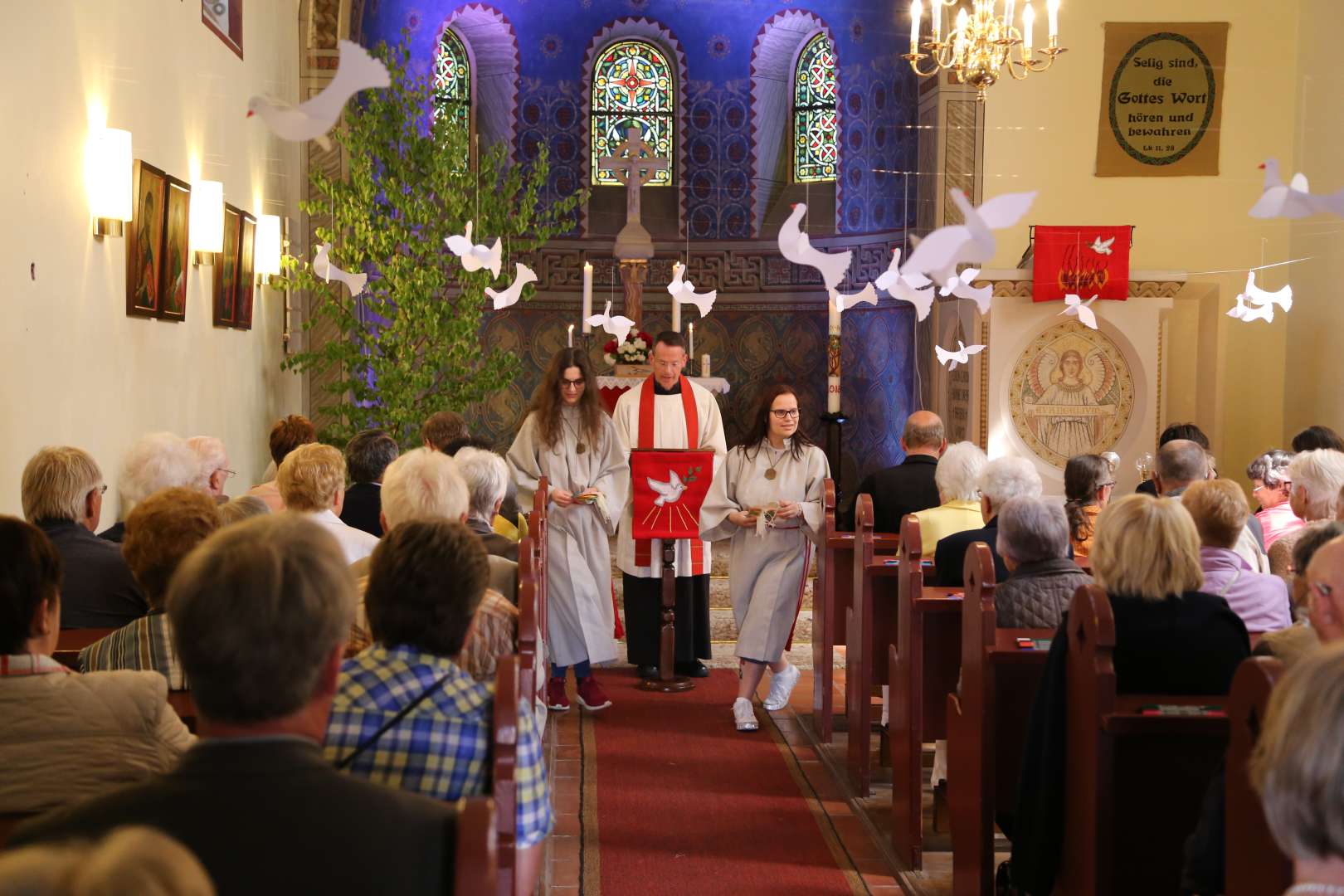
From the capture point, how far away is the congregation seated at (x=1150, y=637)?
3.07m

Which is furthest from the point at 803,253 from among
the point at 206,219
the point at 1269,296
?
the point at 1269,296

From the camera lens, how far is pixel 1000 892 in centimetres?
362

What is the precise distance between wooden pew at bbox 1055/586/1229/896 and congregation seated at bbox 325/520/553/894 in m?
1.18

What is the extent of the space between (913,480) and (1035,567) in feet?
7.11

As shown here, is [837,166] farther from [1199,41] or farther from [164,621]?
[164,621]

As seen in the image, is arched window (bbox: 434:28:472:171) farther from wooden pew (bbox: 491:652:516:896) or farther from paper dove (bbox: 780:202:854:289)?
wooden pew (bbox: 491:652:516:896)

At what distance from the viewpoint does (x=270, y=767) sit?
5.07 feet

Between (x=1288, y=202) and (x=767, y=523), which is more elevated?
(x=1288, y=202)

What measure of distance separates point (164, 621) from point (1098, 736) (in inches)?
79.5

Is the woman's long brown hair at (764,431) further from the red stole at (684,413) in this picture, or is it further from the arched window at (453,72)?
the arched window at (453,72)

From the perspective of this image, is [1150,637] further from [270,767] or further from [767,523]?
[767,523]

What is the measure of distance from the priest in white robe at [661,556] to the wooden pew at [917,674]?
94.1 inches

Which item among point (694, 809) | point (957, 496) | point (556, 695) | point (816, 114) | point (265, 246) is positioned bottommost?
point (694, 809)

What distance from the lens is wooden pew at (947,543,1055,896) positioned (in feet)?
11.7
